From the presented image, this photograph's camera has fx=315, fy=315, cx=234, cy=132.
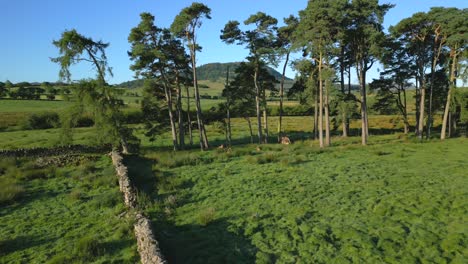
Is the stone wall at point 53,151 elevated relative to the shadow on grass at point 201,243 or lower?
elevated

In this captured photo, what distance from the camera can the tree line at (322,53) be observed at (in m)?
27.7

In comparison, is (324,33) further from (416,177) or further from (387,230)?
(387,230)

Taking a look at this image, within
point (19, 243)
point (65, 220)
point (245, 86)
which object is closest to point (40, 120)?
point (245, 86)

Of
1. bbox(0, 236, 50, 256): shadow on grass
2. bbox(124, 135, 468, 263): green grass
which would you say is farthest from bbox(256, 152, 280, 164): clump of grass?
bbox(0, 236, 50, 256): shadow on grass

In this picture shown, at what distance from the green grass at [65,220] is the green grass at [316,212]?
167 cm

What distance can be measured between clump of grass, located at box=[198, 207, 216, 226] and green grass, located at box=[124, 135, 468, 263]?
0.04m

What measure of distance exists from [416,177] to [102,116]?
23.8m

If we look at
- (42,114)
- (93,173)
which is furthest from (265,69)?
(42,114)

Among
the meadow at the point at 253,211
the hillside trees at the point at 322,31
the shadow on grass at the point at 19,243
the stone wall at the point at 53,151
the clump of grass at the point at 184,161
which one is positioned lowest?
the shadow on grass at the point at 19,243

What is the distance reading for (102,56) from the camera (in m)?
28.5

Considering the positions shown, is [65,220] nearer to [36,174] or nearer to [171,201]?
[171,201]

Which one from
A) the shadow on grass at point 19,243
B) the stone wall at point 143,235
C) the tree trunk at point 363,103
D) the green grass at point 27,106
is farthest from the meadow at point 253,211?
the green grass at point 27,106

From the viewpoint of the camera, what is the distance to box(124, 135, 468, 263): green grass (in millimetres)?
9227

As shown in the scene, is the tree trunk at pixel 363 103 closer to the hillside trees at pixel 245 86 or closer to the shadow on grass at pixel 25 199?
the hillside trees at pixel 245 86
